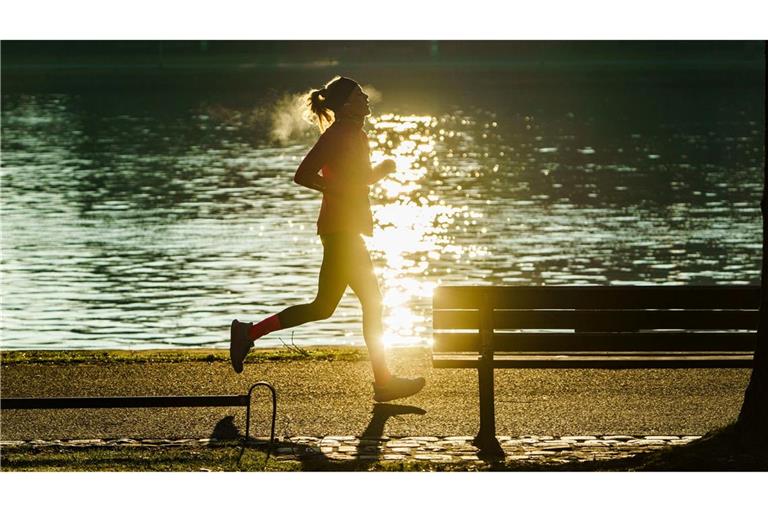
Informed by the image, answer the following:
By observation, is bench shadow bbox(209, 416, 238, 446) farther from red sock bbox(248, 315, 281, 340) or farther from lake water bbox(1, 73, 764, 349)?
lake water bbox(1, 73, 764, 349)

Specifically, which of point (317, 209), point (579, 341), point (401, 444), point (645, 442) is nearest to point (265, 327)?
point (401, 444)

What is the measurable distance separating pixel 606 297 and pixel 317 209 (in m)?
25.9

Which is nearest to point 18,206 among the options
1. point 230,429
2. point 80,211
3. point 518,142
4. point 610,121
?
point 80,211

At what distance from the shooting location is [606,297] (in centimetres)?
835

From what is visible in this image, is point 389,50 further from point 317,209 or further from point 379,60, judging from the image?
point 317,209

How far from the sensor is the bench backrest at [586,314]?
831 centimetres

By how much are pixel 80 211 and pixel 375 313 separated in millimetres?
24833

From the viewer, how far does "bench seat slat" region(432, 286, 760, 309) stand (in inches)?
327

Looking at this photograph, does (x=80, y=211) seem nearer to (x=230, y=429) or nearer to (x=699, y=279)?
(x=699, y=279)

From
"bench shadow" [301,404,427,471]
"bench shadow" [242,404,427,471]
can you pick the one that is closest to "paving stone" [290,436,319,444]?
"bench shadow" [242,404,427,471]

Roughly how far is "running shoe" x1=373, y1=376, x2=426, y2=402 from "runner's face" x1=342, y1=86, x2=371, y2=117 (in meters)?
1.53

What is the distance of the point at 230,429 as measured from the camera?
28.0ft

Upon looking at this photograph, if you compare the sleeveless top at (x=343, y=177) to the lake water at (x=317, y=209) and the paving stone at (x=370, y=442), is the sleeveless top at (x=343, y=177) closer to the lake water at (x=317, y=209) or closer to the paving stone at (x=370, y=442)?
the paving stone at (x=370, y=442)

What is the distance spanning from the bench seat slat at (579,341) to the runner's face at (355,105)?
4.52ft
